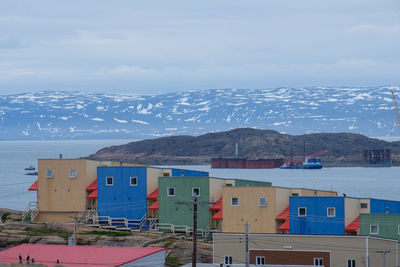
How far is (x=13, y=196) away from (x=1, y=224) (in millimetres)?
102893

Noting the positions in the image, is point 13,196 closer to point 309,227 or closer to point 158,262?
point 309,227

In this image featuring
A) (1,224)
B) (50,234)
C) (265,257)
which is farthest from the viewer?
(1,224)

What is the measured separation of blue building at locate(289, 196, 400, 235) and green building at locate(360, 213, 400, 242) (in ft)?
10.5

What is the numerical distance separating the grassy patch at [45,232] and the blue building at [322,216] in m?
16.1

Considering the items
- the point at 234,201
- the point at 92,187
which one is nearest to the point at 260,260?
the point at 234,201

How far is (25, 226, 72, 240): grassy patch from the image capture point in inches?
2403

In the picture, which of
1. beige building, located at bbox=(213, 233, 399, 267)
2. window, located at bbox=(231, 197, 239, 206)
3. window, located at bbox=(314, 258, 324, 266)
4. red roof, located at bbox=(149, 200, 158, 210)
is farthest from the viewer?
red roof, located at bbox=(149, 200, 158, 210)

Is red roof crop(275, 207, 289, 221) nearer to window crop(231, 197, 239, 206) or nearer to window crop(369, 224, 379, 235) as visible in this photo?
window crop(231, 197, 239, 206)

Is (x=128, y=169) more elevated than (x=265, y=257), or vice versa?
(x=128, y=169)

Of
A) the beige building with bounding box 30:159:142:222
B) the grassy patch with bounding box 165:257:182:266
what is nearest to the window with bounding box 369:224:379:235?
the grassy patch with bounding box 165:257:182:266

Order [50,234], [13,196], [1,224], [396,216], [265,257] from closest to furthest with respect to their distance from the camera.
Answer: [265,257] → [396,216] → [50,234] → [1,224] → [13,196]

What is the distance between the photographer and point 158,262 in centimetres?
4556

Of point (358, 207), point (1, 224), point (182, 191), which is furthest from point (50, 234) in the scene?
point (358, 207)

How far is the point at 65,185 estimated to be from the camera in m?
71.2
